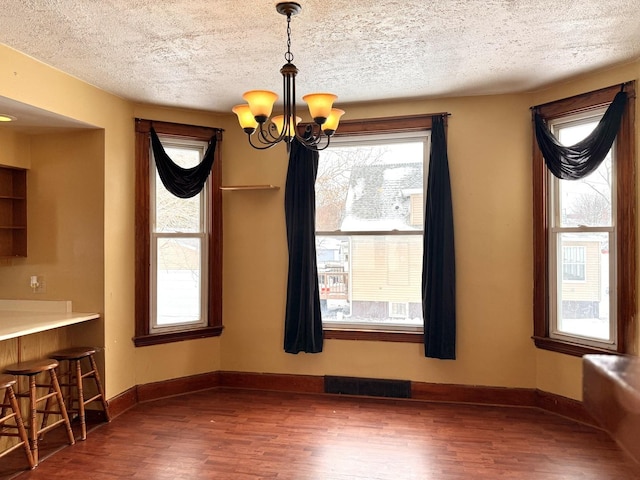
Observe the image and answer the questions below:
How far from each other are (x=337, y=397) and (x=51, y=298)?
2.68 metres

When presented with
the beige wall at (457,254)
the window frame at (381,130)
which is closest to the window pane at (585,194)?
the beige wall at (457,254)

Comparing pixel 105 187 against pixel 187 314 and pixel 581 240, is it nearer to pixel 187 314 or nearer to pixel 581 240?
pixel 187 314

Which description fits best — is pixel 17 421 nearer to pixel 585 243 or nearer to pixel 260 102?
pixel 260 102

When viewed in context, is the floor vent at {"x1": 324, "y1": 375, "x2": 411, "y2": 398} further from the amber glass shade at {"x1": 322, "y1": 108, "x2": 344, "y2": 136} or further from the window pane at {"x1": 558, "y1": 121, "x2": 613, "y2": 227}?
the amber glass shade at {"x1": 322, "y1": 108, "x2": 344, "y2": 136}

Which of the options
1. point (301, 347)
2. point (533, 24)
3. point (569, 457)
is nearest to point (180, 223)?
point (301, 347)

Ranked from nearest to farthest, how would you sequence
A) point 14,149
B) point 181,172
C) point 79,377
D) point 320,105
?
point 320,105
point 79,377
point 14,149
point 181,172

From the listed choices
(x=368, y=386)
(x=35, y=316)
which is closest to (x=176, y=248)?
(x=35, y=316)

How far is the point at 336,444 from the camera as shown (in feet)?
11.4

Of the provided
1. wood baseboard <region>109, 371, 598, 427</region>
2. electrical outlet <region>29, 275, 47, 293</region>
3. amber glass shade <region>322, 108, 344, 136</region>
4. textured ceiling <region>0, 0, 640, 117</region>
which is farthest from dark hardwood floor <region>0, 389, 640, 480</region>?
textured ceiling <region>0, 0, 640, 117</region>

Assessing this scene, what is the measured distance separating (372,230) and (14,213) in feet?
10.5

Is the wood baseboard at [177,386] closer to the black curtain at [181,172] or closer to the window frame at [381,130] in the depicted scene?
the window frame at [381,130]

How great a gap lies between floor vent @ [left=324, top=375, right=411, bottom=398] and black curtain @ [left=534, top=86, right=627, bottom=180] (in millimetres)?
2276

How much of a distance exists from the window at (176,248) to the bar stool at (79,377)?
53cm

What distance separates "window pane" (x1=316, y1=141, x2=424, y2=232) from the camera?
4.52 meters
